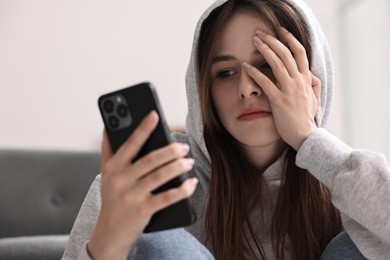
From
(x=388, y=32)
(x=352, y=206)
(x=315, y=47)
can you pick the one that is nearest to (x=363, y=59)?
(x=388, y=32)

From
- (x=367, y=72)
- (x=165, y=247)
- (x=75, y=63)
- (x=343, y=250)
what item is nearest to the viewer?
(x=165, y=247)

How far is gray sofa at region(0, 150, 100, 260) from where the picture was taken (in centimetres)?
189

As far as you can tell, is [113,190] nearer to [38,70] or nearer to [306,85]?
[306,85]

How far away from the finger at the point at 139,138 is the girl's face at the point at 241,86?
0.36m

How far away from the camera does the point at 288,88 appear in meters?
0.89

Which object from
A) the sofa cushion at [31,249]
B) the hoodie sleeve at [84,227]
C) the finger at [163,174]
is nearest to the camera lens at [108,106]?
the finger at [163,174]

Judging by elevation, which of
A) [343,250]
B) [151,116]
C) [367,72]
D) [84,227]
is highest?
[151,116]

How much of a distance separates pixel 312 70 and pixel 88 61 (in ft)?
4.98

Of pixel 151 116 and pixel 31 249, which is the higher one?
pixel 151 116

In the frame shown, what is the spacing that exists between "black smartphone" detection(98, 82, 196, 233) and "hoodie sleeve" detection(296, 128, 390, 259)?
271mm

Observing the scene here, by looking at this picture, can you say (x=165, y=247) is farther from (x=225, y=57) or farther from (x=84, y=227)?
(x=225, y=57)

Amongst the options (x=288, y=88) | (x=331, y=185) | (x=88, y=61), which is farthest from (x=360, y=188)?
(x=88, y=61)

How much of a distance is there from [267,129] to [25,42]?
5.30ft

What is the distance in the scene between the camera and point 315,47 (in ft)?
3.21
